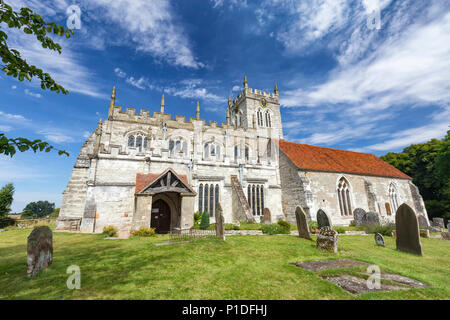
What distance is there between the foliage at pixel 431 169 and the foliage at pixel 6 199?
166 feet

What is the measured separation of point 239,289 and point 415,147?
4201 centimetres

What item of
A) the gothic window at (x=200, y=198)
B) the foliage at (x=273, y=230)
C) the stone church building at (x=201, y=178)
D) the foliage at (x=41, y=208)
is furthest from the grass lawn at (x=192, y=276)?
the foliage at (x=41, y=208)

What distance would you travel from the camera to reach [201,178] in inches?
696

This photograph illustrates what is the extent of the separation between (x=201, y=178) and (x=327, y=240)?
1194 cm

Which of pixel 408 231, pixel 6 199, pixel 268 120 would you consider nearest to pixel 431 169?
pixel 268 120

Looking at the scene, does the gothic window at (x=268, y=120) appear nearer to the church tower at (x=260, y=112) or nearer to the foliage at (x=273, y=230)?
the church tower at (x=260, y=112)

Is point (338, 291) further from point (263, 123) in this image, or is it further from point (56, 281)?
point (263, 123)

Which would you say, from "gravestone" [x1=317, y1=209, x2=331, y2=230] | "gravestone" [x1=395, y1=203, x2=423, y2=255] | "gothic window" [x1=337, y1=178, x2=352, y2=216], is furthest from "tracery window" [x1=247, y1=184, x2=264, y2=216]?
"gravestone" [x1=395, y1=203, x2=423, y2=255]

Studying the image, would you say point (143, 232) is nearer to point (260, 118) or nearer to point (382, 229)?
point (382, 229)

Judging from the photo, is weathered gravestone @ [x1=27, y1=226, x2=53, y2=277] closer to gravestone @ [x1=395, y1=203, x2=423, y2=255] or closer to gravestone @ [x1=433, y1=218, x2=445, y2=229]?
gravestone @ [x1=395, y1=203, x2=423, y2=255]

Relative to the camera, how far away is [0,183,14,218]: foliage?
2055 cm

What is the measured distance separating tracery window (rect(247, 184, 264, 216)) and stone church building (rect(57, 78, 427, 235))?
4.1 inches

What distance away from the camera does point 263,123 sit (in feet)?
98.5
